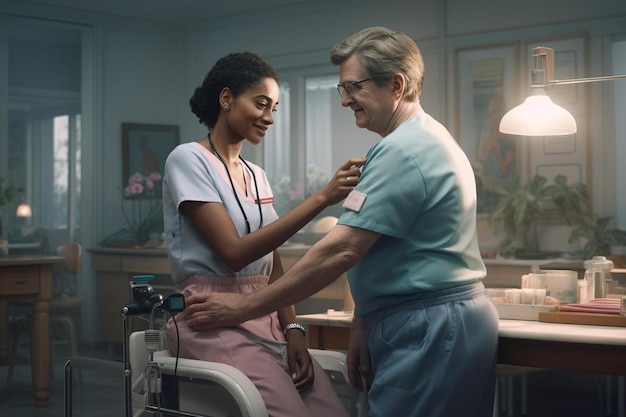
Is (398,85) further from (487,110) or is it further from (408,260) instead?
(487,110)

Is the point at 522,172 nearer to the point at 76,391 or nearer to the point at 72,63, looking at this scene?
the point at 76,391

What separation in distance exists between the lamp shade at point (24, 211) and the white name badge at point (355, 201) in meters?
5.92

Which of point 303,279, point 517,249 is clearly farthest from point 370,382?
point 517,249

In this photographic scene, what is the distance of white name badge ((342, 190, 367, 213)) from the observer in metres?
1.91

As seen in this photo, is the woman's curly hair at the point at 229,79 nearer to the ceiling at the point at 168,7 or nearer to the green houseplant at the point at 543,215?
the green houseplant at the point at 543,215

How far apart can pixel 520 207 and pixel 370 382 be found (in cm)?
378

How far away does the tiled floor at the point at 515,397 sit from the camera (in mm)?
→ 4883

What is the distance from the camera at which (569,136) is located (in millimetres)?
5680

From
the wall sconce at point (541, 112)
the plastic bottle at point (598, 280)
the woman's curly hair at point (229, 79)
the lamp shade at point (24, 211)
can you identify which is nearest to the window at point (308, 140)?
the lamp shade at point (24, 211)

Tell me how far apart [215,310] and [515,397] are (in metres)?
3.56

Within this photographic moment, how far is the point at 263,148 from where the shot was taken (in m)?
7.65

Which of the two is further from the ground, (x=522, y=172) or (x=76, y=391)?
(x=522, y=172)

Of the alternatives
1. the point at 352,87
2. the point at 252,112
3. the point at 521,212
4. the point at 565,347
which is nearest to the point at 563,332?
the point at 565,347

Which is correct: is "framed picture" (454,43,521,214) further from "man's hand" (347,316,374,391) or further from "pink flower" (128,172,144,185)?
"man's hand" (347,316,374,391)
